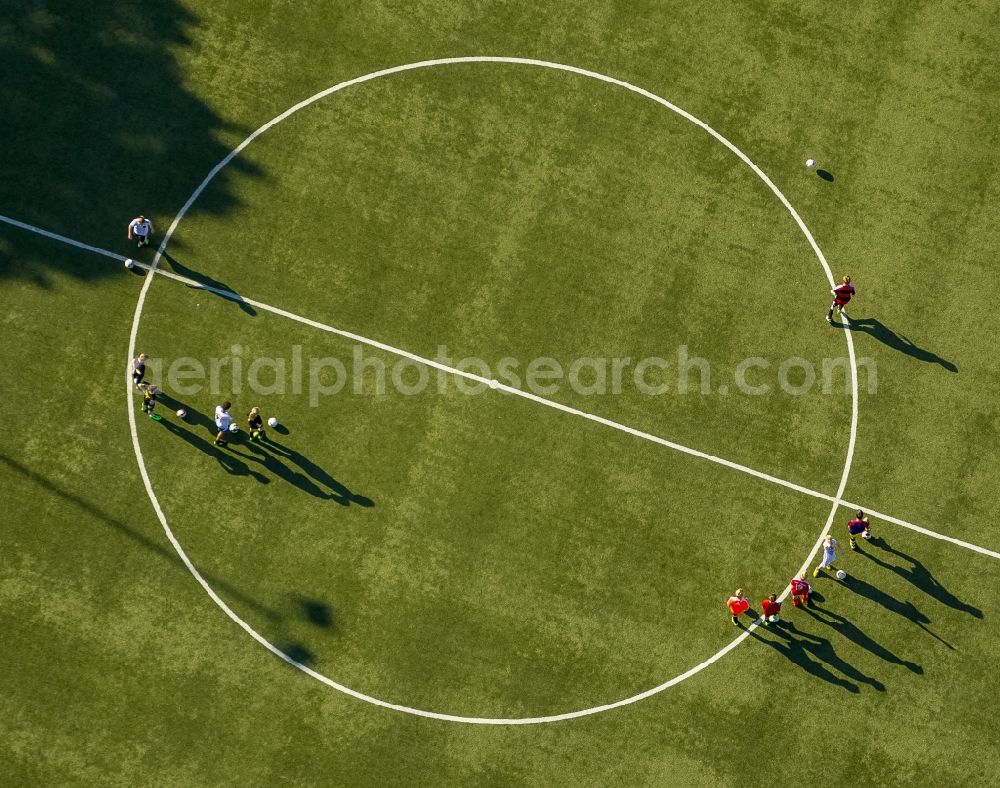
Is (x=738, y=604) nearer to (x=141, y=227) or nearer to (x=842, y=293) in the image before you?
(x=842, y=293)

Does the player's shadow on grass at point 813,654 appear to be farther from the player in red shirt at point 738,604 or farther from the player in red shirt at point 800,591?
the player in red shirt at point 738,604

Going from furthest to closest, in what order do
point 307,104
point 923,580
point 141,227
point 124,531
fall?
point 307,104
point 923,580
point 141,227
point 124,531

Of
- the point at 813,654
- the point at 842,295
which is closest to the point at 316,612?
the point at 813,654

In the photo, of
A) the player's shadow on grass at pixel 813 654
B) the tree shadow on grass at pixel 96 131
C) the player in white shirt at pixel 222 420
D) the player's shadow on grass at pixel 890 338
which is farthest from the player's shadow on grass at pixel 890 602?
the tree shadow on grass at pixel 96 131

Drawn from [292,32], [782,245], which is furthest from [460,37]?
[782,245]

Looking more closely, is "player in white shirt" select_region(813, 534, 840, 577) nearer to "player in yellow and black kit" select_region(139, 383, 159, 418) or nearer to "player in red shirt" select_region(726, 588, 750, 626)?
"player in red shirt" select_region(726, 588, 750, 626)

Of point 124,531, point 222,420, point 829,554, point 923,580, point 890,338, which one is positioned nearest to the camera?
point 222,420

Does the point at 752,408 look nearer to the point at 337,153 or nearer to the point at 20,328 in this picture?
the point at 337,153
